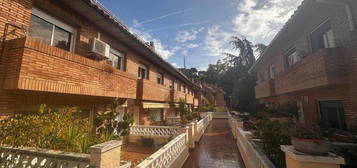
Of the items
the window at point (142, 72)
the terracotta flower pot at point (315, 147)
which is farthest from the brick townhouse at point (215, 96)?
the terracotta flower pot at point (315, 147)

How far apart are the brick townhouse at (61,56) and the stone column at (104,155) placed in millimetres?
2783

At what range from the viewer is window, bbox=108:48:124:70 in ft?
28.4

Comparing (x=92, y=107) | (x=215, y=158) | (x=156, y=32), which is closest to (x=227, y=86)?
(x=156, y=32)

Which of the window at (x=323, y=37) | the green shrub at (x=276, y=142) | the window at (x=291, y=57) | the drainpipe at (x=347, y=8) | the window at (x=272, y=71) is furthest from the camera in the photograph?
the window at (x=272, y=71)

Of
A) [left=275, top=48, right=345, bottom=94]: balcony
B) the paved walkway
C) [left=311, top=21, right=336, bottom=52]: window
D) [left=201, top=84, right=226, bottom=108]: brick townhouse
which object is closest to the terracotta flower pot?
[left=275, top=48, right=345, bottom=94]: balcony

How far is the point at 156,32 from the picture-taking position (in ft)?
44.5

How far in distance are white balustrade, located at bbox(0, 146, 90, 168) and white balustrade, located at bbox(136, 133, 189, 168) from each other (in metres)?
1.37

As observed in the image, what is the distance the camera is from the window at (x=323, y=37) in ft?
24.3

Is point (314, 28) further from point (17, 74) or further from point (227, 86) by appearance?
point (227, 86)

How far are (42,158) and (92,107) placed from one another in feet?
14.5

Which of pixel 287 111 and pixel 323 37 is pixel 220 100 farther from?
pixel 323 37

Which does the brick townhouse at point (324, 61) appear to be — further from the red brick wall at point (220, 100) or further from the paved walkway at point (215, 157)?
the red brick wall at point (220, 100)

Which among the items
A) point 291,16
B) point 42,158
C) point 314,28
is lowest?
point 42,158

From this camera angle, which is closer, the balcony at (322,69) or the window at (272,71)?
the balcony at (322,69)
